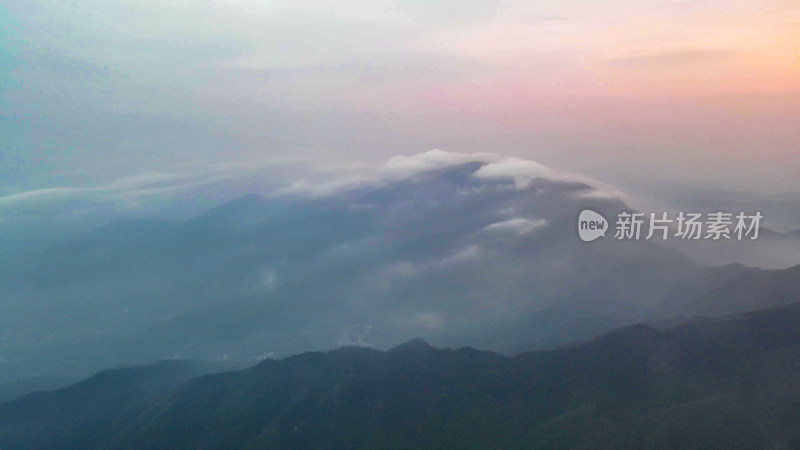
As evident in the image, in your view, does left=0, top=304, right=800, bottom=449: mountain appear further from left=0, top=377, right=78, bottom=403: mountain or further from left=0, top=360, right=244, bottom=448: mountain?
left=0, top=377, right=78, bottom=403: mountain

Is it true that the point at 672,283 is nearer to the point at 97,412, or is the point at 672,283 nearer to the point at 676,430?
the point at 676,430

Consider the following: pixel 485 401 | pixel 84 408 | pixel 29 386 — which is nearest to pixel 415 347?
pixel 485 401

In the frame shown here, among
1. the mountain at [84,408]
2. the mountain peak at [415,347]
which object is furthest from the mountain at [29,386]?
the mountain peak at [415,347]

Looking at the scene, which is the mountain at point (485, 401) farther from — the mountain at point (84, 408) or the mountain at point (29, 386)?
the mountain at point (29, 386)

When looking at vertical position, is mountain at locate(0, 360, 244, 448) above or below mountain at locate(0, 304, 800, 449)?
below

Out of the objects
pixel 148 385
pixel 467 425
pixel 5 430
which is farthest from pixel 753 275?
pixel 5 430

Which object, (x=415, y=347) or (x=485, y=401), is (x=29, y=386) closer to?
(x=415, y=347)

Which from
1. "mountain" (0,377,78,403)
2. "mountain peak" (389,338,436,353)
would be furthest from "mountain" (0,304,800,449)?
"mountain" (0,377,78,403)

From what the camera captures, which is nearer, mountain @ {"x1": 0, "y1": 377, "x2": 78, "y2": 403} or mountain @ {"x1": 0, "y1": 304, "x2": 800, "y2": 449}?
mountain @ {"x1": 0, "y1": 304, "x2": 800, "y2": 449}
